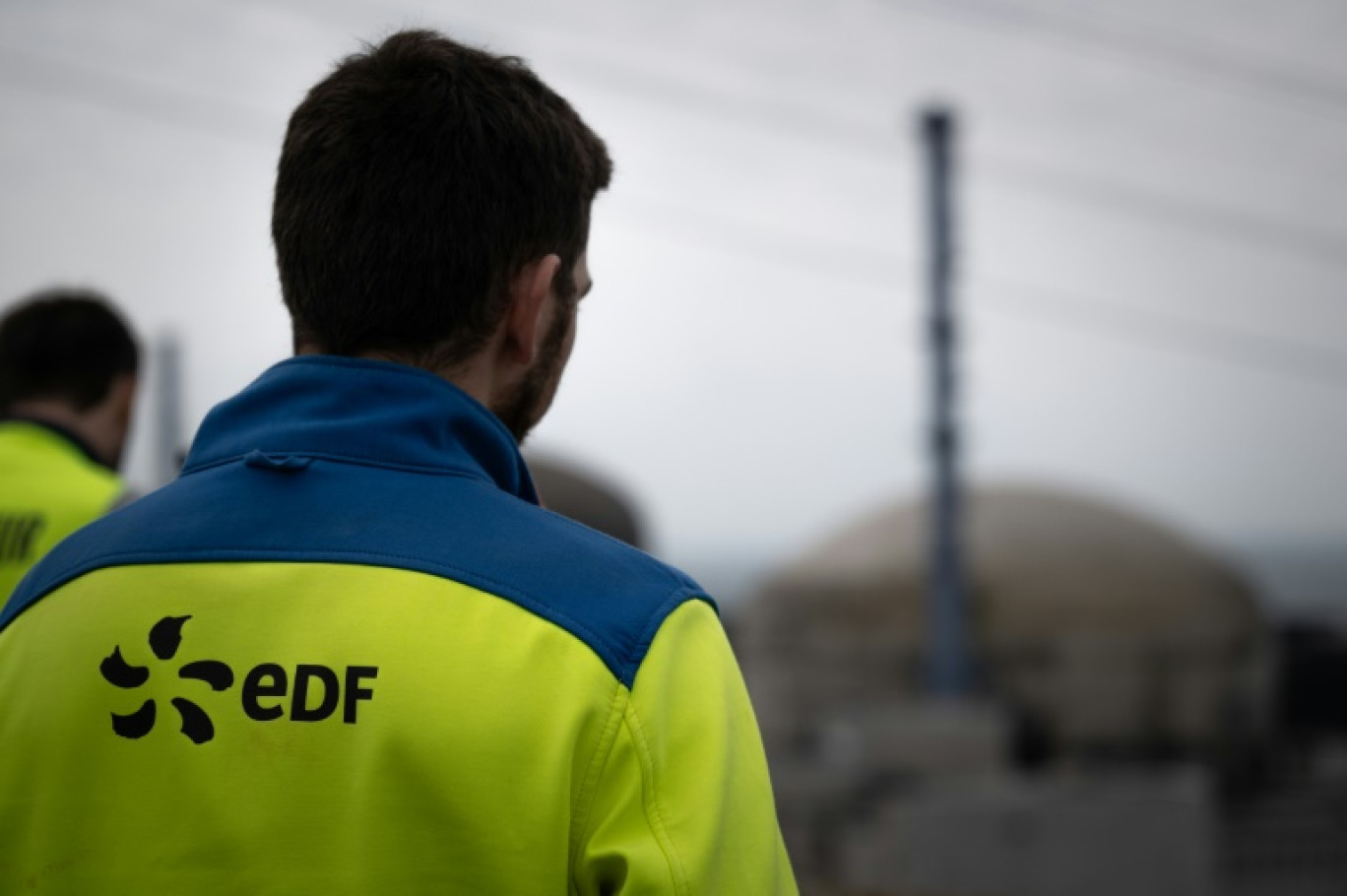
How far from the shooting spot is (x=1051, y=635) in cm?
1694

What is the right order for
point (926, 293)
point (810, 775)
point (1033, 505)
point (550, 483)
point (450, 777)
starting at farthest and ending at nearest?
point (1033, 505)
point (926, 293)
point (810, 775)
point (550, 483)
point (450, 777)

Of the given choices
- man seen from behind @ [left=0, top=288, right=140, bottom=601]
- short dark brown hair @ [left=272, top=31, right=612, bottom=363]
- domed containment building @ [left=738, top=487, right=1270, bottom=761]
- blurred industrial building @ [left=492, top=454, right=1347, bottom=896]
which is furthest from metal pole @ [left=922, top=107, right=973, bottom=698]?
short dark brown hair @ [left=272, top=31, right=612, bottom=363]

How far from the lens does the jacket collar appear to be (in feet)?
4.37

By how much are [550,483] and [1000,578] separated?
982 cm

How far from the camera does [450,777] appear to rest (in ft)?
3.99

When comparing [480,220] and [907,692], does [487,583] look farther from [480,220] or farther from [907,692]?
[907,692]

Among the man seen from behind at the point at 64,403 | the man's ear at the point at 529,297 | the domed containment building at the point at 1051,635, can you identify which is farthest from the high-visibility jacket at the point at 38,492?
the domed containment building at the point at 1051,635

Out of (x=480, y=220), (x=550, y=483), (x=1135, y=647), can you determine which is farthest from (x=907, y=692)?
(x=480, y=220)

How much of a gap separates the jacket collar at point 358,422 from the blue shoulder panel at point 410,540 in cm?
2

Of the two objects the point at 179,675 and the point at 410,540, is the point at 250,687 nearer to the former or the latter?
the point at 179,675

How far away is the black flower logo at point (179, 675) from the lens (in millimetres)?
1259

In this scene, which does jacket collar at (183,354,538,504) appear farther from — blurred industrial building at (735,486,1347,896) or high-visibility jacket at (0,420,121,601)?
blurred industrial building at (735,486,1347,896)

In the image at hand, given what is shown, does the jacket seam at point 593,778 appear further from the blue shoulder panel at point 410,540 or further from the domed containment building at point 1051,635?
the domed containment building at point 1051,635

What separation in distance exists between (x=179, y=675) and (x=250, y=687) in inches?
2.6
